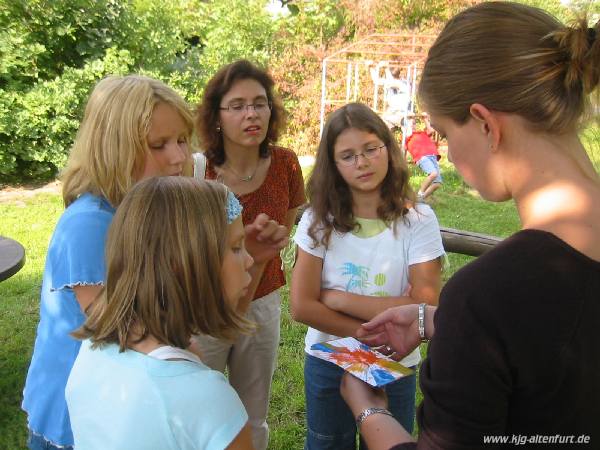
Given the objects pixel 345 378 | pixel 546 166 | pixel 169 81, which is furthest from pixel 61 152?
pixel 546 166

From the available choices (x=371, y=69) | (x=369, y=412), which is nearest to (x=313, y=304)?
(x=369, y=412)

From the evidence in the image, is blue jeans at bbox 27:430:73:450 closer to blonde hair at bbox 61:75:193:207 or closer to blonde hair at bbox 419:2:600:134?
blonde hair at bbox 61:75:193:207

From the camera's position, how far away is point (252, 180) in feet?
9.34

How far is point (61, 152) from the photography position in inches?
354

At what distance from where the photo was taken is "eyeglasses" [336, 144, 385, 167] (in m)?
2.38

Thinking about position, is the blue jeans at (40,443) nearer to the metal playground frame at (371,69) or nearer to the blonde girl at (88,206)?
the blonde girl at (88,206)

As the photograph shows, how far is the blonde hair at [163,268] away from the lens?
134 cm

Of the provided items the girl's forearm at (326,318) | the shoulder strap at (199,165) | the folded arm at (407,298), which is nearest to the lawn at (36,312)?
the folded arm at (407,298)

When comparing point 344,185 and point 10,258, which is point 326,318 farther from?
point 10,258

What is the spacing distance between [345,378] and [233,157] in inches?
60.9

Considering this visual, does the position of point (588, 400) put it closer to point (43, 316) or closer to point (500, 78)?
point (500, 78)

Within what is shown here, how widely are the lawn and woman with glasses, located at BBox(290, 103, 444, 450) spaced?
93cm

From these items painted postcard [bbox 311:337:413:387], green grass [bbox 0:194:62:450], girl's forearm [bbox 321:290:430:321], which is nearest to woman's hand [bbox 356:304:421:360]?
painted postcard [bbox 311:337:413:387]

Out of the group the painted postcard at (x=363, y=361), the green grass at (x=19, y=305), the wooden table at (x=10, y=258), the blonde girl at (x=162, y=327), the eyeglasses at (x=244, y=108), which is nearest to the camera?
the blonde girl at (x=162, y=327)
